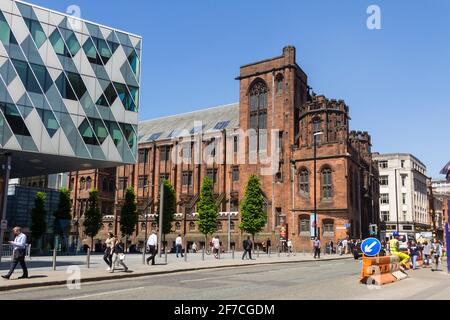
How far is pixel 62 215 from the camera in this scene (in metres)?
54.5

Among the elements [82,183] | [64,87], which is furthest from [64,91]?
[82,183]

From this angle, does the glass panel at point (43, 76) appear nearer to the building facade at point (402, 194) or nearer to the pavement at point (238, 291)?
the pavement at point (238, 291)

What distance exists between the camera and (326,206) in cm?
5069

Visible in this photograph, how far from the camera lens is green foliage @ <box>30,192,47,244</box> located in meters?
50.2

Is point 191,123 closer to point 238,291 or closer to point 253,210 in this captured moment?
point 253,210

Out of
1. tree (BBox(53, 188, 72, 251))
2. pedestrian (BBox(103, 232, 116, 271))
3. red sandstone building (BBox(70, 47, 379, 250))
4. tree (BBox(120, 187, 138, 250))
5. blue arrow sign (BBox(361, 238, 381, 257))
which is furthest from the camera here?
tree (BBox(120, 187, 138, 250))

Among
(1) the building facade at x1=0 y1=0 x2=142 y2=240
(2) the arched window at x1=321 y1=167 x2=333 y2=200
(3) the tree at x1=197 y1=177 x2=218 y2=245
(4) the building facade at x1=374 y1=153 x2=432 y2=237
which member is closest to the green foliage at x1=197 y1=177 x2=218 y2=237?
(3) the tree at x1=197 y1=177 x2=218 y2=245

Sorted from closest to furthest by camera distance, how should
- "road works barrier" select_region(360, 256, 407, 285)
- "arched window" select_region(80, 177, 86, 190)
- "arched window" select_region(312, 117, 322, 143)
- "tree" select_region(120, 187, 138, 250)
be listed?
1. "road works barrier" select_region(360, 256, 407, 285)
2. "arched window" select_region(312, 117, 322, 143)
3. "tree" select_region(120, 187, 138, 250)
4. "arched window" select_region(80, 177, 86, 190)

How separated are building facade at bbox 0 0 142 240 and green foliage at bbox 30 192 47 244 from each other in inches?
713

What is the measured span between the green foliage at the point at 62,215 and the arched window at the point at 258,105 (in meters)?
25.6

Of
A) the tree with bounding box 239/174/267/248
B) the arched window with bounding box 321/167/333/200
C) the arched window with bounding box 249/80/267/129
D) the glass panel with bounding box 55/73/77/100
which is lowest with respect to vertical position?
the tree with bounding box 239/174/267/248

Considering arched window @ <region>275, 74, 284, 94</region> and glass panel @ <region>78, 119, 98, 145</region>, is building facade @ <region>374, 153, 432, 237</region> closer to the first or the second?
arched window @ <region>275, 74, 284, 94</region>

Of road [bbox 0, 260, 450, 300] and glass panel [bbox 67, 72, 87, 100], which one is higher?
glass panel [bbox 67, 72, 87, 100]

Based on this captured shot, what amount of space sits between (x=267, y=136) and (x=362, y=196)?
632 inches
